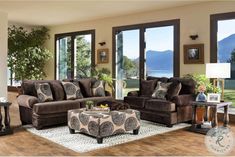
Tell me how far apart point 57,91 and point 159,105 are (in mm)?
2107

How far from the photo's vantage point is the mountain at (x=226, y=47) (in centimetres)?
623

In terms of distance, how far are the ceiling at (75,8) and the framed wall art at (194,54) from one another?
3.42ft

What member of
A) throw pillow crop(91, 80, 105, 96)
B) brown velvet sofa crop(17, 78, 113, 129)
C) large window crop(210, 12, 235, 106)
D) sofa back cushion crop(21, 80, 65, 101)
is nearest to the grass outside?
large window crop(210, 12, 235, 106)

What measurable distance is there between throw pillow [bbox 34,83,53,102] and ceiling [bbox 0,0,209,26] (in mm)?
2109

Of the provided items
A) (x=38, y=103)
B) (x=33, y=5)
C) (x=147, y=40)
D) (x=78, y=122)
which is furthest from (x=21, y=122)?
(x=147, y=40)

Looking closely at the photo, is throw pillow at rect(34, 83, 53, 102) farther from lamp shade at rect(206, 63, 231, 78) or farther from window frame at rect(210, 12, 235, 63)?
window frame at rect(210, 12, 235, 63)

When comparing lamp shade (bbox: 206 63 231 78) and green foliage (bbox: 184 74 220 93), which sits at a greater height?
lamp shade (bbox: 206 63 231 78)

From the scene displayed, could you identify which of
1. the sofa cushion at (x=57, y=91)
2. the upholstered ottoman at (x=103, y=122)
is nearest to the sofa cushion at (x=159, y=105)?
the upholstered ottoman at (x=103, y=122)

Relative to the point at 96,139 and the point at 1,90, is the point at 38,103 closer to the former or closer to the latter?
the point at 96,139

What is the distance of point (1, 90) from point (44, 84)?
8.78ft

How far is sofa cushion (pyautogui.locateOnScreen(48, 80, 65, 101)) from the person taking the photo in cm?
568

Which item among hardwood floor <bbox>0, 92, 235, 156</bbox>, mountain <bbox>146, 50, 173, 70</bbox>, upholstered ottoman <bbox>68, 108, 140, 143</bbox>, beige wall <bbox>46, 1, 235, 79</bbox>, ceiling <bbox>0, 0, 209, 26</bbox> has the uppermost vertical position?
ceiling <bbox>0, 0, 209, 26</bbox>

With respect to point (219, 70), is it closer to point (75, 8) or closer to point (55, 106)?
point (55, 106)

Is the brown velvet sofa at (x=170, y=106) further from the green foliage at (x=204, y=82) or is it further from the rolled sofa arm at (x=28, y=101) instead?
the rolled sofa arm at (x=28, y=101)
